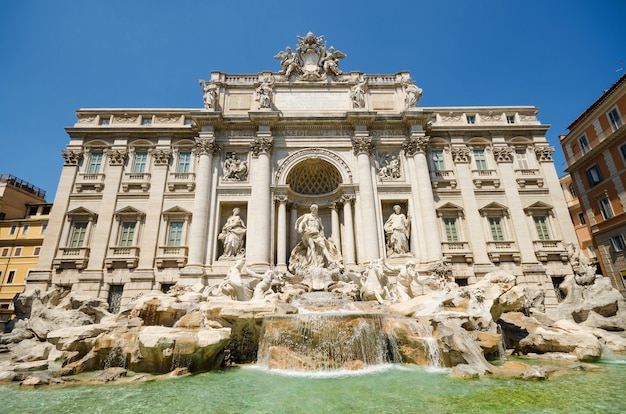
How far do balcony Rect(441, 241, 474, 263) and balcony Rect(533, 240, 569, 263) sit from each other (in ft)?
13.7

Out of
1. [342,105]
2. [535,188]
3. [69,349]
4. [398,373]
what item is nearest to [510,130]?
[535,188]

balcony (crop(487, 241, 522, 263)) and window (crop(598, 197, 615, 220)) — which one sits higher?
window (crop(598, 197, 615, 220))

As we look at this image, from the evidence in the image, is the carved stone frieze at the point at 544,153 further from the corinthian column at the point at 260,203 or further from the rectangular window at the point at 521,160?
the corinthian column at the point at 260,203

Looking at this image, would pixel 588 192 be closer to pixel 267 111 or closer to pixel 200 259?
pixel 267 111

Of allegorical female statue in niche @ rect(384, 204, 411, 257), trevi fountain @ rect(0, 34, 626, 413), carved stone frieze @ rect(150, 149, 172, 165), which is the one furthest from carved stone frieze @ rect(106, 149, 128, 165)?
allegorical female statue in niche @ rect(384, 204, 411, 257)

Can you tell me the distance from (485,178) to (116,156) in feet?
81.5

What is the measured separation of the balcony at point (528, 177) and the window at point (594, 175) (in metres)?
5.41

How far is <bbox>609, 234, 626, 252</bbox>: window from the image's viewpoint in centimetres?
1995

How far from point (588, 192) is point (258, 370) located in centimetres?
2711

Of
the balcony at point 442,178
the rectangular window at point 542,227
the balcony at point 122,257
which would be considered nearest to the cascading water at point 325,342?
the balcony at point 122,257

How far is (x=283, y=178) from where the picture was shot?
63.9 feet

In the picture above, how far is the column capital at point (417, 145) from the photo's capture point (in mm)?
20062

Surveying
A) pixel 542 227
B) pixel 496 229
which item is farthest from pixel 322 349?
pixel 542 227

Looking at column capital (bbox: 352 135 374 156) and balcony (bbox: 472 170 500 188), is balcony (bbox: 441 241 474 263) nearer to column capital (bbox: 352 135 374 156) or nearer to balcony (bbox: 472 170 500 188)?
balcony (bbox: 472 170 500 188)
